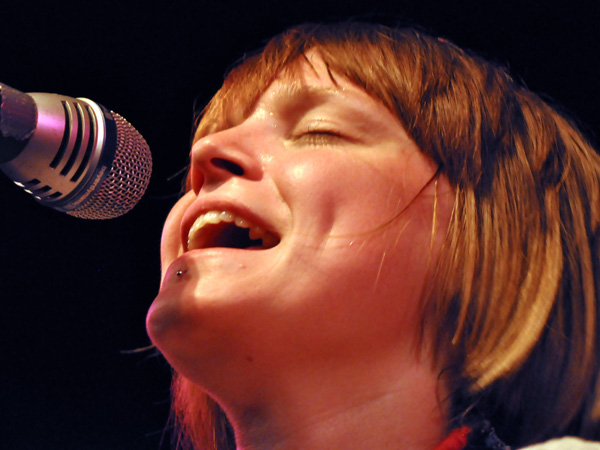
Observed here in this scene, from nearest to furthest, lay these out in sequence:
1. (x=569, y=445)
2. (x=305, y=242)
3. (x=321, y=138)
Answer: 1. (x=569, y=445)
2. (x=305, y=242)
3. (x=321, y=138)

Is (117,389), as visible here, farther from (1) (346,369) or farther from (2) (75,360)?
(1) (346,369)

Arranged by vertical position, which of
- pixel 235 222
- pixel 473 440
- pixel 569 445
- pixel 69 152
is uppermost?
pixel 69 152

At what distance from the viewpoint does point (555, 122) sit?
105 cm

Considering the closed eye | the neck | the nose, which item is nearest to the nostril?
the nose

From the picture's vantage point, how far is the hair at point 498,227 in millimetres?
837

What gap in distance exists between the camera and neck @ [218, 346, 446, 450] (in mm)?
785

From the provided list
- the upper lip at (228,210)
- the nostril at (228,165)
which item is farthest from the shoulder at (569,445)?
the nostril at (228,165)

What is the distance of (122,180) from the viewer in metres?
0.81

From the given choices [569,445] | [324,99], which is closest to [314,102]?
[324,99]

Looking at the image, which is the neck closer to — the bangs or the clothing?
the clothing

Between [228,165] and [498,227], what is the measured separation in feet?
1.38

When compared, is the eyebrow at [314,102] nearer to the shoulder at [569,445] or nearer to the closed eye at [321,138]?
the closed eye at [321,138]

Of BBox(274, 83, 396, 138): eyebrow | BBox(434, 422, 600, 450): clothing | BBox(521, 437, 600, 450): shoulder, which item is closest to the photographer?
BBox(521, 437, 600, 450): shoulder

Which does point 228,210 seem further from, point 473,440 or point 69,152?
point 473,440
